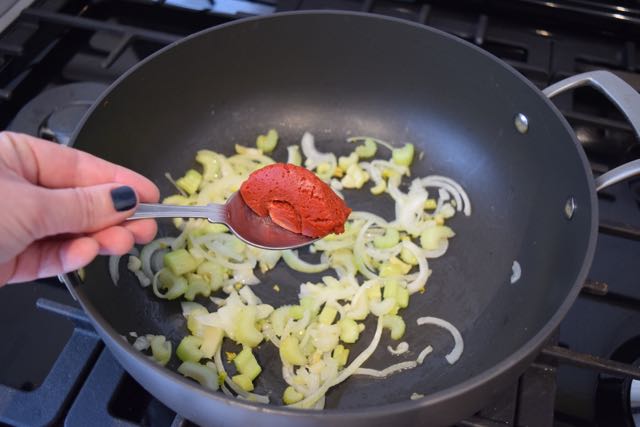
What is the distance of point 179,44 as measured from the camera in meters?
1.36

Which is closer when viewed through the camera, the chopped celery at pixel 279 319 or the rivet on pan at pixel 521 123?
the chopped celery at pixel 279 319

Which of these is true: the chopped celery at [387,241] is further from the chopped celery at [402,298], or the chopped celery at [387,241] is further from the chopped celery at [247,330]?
the chopped celery at [247,330]

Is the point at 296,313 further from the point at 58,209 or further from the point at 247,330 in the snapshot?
the point at 58,209

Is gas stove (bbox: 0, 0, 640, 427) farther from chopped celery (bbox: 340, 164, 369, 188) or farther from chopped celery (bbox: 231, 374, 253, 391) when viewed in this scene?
chopped celery (bbox: 340, 164, 369, 188)

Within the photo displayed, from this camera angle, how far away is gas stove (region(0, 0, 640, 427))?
1.02 m

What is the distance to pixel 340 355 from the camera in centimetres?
115

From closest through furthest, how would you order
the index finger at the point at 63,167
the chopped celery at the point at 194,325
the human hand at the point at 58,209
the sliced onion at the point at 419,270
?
the human hand at the point at 58,209 < the index finger at the point at 63,167 < the chopped celery at the point at 194,325 < the sliced onion at the point at 419,270

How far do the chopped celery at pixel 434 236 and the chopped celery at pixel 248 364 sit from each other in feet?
1.51

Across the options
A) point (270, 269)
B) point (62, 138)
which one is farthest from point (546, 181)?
point (62, 138)

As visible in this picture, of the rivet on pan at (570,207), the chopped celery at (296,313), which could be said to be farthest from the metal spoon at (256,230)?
the rivet on pan at (570,207)

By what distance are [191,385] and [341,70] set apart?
96cm

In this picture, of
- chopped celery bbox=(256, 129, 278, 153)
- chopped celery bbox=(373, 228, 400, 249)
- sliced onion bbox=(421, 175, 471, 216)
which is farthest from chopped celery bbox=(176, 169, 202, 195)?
sliced onion bbox=(421, 175, 471, 216)

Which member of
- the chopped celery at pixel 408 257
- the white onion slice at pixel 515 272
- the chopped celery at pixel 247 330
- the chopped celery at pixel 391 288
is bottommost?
the chopped celery at pixel 247 330

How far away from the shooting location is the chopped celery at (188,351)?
44.3 inches
